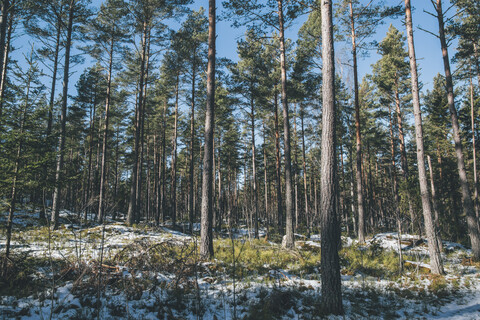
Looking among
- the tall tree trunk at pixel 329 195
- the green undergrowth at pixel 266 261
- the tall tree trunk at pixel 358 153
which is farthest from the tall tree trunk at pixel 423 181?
the tall tree trunk at pixel 329 195

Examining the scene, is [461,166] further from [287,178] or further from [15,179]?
[15,179]

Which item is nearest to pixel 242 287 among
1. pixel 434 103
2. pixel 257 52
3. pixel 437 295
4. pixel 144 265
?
pixel 144 265

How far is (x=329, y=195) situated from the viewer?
471 centimetres

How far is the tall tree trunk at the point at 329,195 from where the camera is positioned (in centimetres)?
443

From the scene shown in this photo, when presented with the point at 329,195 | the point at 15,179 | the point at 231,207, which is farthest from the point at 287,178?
the point at 15,179

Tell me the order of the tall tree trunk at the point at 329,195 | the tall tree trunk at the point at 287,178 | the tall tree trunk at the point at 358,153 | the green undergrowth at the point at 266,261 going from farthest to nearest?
the tall tree trunk at the point at 358,153
the tall tree trunk at the point at 287,178
the green undergrowth at the point at 266,261
the tall tree trunk at the point at 329,195

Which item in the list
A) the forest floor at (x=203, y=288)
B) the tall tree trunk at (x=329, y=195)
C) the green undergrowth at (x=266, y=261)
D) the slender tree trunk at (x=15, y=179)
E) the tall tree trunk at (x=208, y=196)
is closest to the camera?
the forest floor at (x=203, y=288)

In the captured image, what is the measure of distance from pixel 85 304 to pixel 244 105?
1659 centimetres

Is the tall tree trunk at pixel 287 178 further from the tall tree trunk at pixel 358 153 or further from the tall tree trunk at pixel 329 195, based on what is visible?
the tall tree trunk at pixel 329 195

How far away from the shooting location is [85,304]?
407 cm

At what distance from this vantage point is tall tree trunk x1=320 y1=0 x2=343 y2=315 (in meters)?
4.43

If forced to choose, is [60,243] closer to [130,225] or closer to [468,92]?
[130,225]

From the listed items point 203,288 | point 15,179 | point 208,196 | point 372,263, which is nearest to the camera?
point 203,288

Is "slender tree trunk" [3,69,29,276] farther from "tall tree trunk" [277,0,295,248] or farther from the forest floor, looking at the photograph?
"tall tree trunk" [277,0,295,248]
